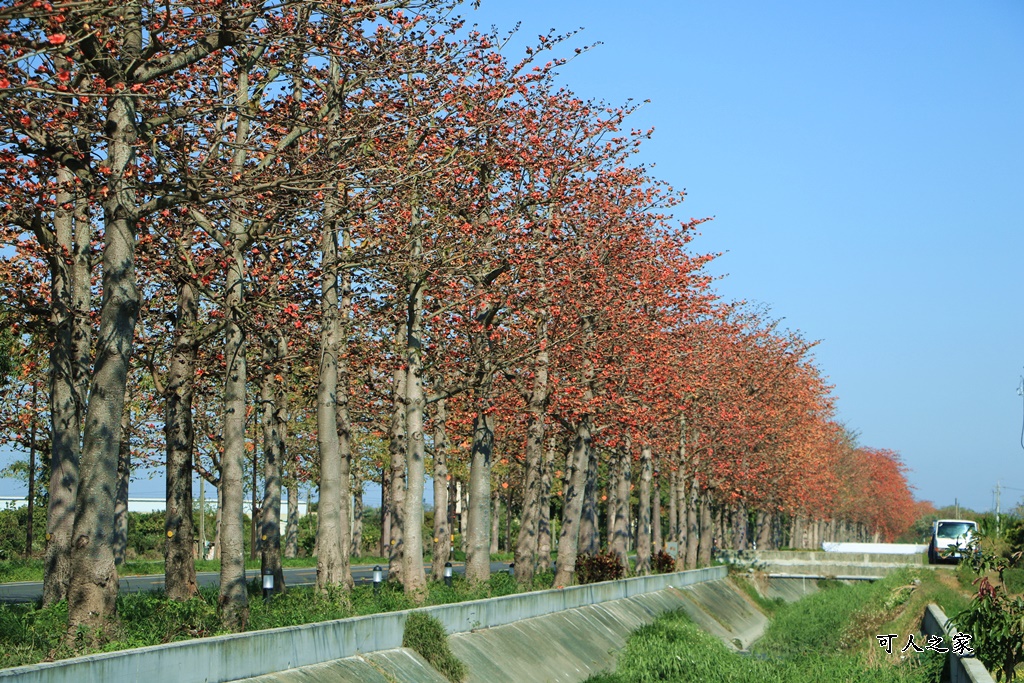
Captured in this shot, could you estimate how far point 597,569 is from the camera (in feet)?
133

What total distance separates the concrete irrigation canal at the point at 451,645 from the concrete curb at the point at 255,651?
0.04 feet

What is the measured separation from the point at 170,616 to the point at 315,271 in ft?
19.7

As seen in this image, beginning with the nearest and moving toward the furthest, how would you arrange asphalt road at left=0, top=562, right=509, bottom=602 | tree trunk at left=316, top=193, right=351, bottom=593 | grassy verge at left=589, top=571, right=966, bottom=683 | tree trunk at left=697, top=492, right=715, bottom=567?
tree trunk at left=316, top=193, right=351, bottom=593 → grassy verge at left=589, top=571, right=966, bottom=683 → asphalt road at left=0, top=562, right=509, bottom=602 → tree trunk at left=697, top=492, right=715, bottom=567

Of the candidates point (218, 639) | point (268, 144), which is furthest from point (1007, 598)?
point (268, 144)

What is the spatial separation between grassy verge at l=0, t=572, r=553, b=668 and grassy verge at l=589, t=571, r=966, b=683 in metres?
4.03

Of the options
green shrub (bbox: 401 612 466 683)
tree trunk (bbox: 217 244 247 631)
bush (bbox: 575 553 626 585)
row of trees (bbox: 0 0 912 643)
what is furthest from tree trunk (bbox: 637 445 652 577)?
tree trunk (bbox: 217 244 247 631)

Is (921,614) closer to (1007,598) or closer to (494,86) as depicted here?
(1007,598)

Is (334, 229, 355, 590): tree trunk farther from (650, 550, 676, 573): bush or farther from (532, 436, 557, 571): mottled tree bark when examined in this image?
(650, 550, 676, 573): bush

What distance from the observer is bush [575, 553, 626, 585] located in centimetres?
4041

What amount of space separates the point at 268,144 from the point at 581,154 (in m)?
13.7

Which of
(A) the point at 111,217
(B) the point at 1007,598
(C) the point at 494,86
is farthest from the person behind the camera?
(C) the point at 494,86

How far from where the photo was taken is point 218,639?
48.9 feet

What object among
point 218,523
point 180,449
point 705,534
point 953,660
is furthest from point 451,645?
point 705,534

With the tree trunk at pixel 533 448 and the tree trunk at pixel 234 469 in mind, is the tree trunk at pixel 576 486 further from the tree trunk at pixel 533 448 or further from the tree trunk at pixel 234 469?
the tree trunk at pixel 234 469
